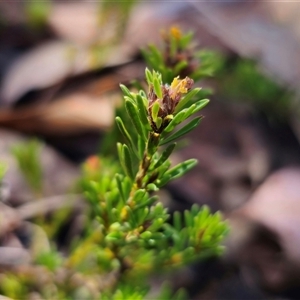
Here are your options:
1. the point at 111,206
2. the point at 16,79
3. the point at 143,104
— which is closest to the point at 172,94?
the point at 143,104

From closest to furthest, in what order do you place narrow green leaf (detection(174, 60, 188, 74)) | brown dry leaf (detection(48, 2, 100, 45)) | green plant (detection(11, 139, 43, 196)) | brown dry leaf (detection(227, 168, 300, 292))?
1. narrow green leaf (detection(174, 60, 188, 74))
2. green plant (detection(11, 139, 43, 196))
3. brown dry leaf (detection(227, 168, 300, 292))
4. brown dry leaf (detection(48, 2, 100, 45))

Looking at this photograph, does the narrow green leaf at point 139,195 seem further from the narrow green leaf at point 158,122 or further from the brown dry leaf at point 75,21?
the brown dry leaf at point 75,21

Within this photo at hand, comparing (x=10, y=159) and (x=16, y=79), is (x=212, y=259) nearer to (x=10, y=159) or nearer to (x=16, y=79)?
(x=10, y=159)

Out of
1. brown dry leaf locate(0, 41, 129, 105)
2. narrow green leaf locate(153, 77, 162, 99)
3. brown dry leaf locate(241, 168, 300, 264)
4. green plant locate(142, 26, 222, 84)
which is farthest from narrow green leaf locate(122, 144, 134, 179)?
brown dry leaf locate(0, 41, 129, 105)

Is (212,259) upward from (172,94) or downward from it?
downward

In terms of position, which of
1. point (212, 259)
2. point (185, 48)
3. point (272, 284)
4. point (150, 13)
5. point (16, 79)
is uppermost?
point (150, 13)

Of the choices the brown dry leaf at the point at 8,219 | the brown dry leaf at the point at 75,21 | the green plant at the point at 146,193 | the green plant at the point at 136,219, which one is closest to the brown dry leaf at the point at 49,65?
→ the brown dry leaf at the point at 75,21

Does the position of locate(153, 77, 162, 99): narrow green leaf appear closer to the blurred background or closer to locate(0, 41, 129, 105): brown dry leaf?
the blurred background

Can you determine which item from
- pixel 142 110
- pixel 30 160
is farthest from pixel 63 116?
pixel 142 110
